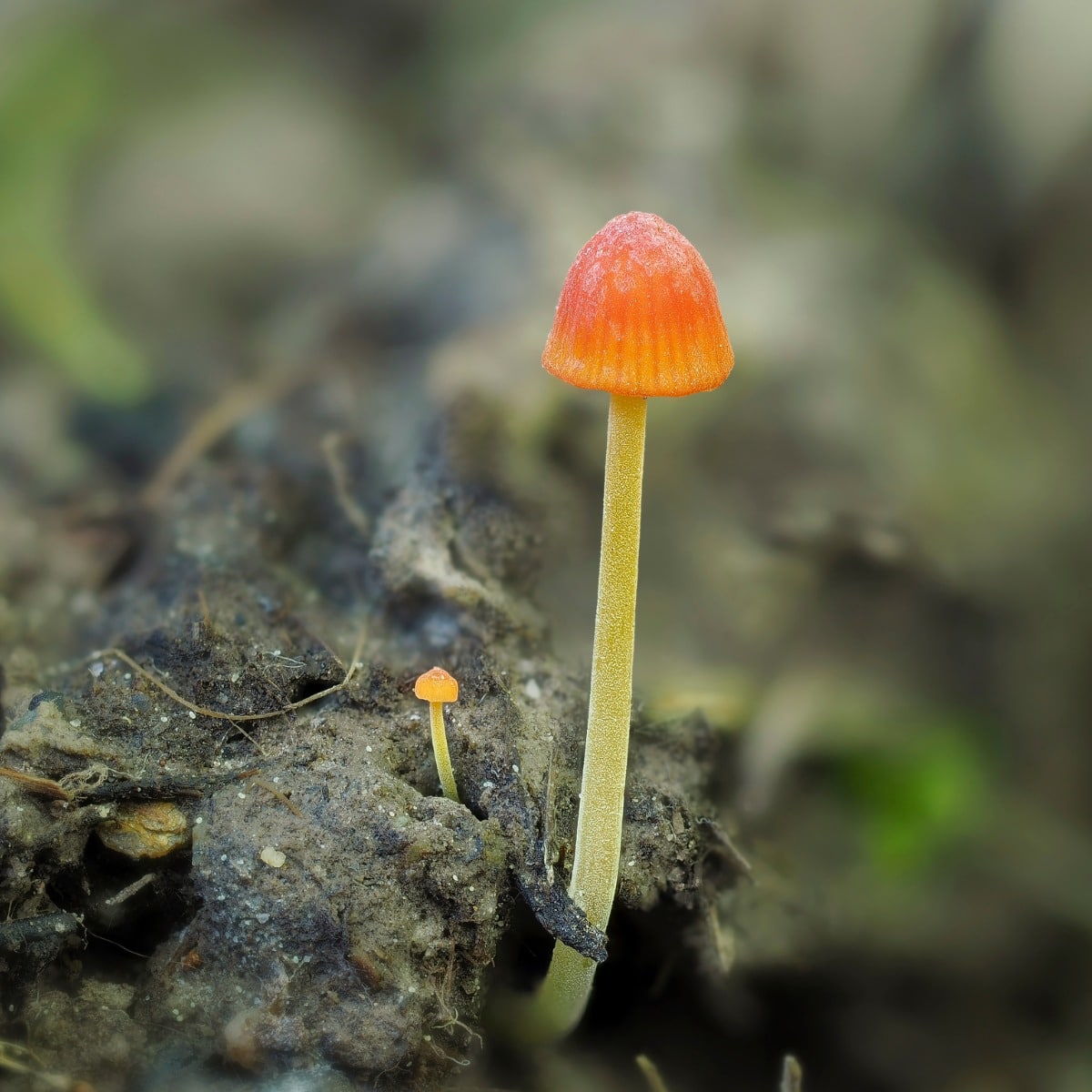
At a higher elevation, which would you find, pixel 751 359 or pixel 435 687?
pixel 435 687

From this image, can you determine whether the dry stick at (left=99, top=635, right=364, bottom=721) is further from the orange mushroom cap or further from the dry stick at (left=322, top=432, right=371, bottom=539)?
the orange mushroom cap

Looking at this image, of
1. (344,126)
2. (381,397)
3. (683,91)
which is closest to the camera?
(381,397)

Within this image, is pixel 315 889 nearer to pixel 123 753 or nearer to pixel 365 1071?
pixel 365 1071

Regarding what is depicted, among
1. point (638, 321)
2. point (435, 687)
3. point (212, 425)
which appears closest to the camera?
point (638, 321)

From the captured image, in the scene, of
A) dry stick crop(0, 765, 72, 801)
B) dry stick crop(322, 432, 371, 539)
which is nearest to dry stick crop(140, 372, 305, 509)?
dry stick crop(322, 432, 371, 539)

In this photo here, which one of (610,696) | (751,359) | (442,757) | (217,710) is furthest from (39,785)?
(751,359)

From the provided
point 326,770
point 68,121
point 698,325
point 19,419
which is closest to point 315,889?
point 326,770

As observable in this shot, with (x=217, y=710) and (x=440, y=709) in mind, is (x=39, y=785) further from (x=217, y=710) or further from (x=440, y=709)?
(x=440, y=709)

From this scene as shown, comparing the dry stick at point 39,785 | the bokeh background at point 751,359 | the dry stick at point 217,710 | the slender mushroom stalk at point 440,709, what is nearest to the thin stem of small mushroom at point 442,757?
the slender mushroom stalk at point 440,709
